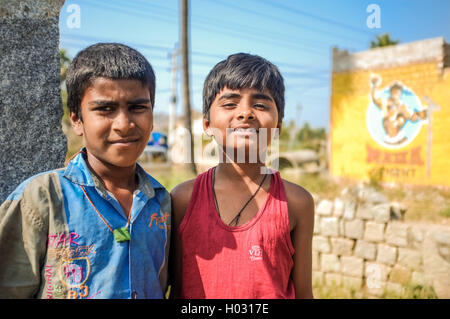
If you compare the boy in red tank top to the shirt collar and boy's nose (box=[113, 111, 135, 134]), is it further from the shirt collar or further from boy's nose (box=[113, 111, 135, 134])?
boy's nose (box=[113, 111, 135, 134])

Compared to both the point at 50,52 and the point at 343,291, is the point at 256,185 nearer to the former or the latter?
the point at 50,52

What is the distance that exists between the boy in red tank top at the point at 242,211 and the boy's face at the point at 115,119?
365 mm

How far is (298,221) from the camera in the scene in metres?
1.57

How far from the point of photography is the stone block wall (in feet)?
13.1

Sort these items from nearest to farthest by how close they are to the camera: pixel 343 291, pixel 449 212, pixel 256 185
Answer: pixel 256 185, pixel 343 291, pixel 449 212

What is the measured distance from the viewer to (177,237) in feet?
4.92

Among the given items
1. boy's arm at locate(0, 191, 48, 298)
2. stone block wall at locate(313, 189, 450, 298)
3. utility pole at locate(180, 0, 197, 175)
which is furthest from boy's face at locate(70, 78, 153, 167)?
utility pole at locate(180, 0, 197, 175)

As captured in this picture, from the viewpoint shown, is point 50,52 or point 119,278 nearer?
point 119,278

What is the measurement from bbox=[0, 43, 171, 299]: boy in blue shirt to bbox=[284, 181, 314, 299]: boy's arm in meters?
0.56

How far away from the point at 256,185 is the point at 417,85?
9016mm


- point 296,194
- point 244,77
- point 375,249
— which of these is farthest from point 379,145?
point 244,77

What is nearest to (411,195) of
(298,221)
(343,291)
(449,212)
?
(449,212)

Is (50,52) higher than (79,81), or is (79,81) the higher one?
(50,52)

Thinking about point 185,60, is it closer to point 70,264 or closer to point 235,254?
point 235,254
